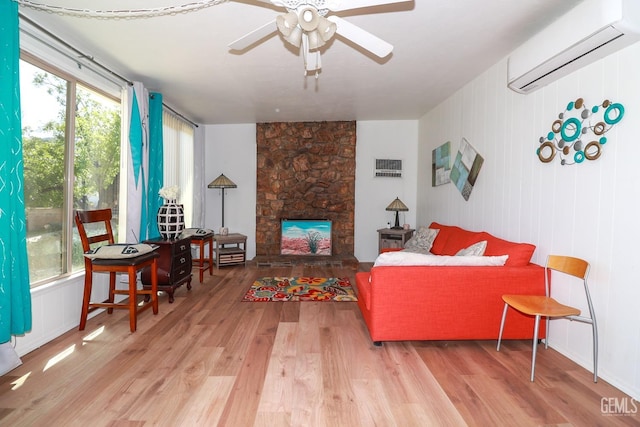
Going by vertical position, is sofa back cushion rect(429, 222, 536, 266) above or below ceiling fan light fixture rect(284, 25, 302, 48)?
below

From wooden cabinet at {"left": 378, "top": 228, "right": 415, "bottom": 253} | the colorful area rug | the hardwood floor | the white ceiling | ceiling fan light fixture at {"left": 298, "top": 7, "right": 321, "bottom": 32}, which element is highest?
the white ceiling

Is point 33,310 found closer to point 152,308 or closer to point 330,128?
point 152,308

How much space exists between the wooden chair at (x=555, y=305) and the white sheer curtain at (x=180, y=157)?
4.49 meters

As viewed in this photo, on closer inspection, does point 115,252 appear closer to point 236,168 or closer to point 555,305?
point 555,305

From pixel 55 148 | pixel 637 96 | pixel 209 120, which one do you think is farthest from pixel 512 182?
pixel 209 120

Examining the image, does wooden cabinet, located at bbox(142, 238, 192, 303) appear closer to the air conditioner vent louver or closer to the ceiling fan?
the ceiling fan

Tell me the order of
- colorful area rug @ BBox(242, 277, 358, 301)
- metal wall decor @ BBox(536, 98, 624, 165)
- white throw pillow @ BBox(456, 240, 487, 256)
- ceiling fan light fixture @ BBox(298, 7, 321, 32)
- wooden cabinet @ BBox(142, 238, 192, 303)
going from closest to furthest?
ceiling fan light fixture @ BBox(298, 7, 321, 32)
metal wall decor @ BBox(536, 98, 624, 165)
white throw pillow @ BBox(456, 240, 487, 256)
wooden cabinet @ BBox(142, 238, 192, 303)
colorful area rug @ BBox(242, 277, 358, 301)

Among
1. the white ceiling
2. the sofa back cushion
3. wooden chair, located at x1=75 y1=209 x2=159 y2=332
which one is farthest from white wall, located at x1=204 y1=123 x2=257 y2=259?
the sofa back cushion

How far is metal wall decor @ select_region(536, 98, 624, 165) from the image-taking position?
211 centimetres

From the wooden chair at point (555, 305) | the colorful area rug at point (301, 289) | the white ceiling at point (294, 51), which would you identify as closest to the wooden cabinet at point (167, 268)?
the colorful area rug at point (301, 289)

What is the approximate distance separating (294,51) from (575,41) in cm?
216

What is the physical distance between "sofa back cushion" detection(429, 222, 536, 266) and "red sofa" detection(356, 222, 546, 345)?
125 millimetres

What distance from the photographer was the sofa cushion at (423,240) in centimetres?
425

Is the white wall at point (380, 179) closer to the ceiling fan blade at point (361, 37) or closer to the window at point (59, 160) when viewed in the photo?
the ceiling fan blade at point (361, 37)
